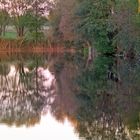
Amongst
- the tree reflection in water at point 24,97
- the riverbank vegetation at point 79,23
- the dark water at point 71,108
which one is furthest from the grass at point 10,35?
the dark water at point 71,108

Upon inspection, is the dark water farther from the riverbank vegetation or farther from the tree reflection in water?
the riverbank vegetation

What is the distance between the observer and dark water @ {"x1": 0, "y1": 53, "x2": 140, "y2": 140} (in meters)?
17.0

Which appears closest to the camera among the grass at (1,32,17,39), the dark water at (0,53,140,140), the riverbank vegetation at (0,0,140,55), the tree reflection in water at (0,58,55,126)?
the dark water at (0,53,140,140)

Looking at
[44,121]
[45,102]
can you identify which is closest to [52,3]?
[45,102]

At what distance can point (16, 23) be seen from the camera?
9162 centimetres

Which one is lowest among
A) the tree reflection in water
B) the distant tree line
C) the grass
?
the tree reflection in water

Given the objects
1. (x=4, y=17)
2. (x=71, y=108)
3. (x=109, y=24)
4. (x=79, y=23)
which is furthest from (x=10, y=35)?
(x=71, y=108)

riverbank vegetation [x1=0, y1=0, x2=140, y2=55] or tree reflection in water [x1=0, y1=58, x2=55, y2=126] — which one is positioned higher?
riverbank vegetation [x1=0, y1=0, x2=140, y2=55]

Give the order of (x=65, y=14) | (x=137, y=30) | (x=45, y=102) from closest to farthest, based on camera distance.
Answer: (x=45, y=102) < (x=137, y=30) < (x=65, y=14)

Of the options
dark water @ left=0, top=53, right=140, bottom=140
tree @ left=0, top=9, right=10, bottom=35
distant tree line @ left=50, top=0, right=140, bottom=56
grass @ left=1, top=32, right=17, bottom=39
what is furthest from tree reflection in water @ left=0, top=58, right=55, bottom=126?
tree @ left=0, top=9, right=10, bottom=35

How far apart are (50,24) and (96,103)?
63.9 m

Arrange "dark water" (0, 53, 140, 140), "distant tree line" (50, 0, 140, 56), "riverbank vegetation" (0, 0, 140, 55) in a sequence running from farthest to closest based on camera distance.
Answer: "riverbank vegetation" (0, 0, 140, 55)
"distant tree line" (50, 0, 140, 56)
"dark water" (0, 53, 140, 140)

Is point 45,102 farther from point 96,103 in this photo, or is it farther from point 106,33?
point 106,33

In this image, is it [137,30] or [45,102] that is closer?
[45,102]
